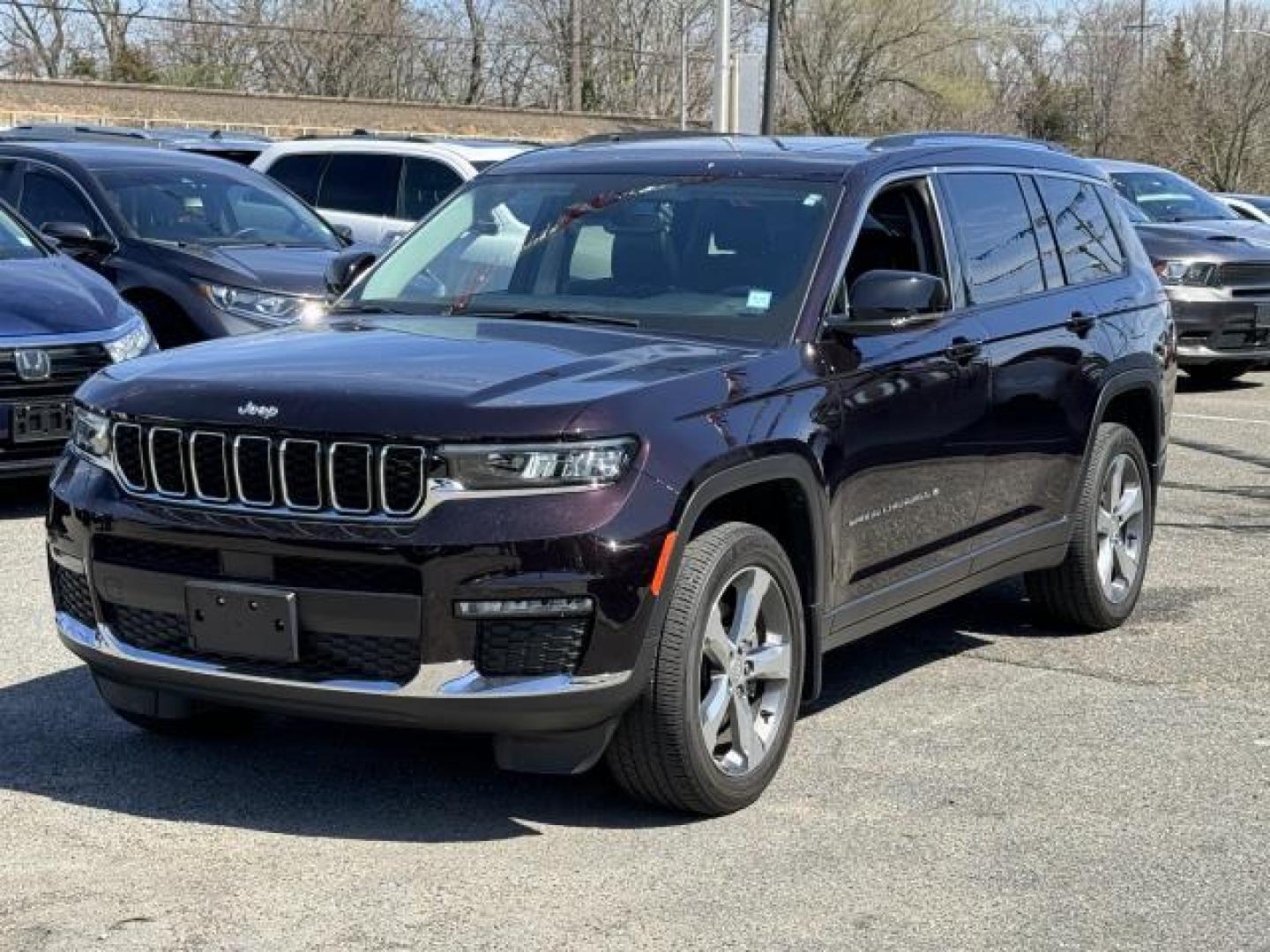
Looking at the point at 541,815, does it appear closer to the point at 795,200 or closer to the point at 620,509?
the point at 620,509

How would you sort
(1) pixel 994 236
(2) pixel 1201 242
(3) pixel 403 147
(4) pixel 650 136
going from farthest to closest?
1. (2) pixel 1201 242
2. (3) pixel 403 147
3. (4) pixel 650 136
4. (1) pixel 994 236

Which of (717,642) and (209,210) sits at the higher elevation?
(209,210)

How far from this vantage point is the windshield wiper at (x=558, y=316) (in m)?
5.70

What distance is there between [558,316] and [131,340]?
4.42m

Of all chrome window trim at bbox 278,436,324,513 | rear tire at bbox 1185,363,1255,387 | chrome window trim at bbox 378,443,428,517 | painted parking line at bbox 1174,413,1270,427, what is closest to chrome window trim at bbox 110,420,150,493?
chrome window trim at bbox 278,436,324,513

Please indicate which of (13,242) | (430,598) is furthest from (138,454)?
(13,242)

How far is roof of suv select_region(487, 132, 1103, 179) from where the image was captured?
242 inches

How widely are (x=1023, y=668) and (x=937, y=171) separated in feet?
5.85

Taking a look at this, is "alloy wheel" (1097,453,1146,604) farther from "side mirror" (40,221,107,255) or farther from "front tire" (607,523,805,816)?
"side mirror" (40,221,107,255)

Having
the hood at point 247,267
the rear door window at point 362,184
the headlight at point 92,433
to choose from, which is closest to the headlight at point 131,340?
the hood at point 247,267

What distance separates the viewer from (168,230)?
12.0 m

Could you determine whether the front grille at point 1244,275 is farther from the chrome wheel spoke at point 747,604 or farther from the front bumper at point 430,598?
the front bumper at point 430,598

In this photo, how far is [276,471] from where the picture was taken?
4727 millimetres

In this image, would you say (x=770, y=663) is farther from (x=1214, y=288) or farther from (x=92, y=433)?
(x=1214, y=288)
